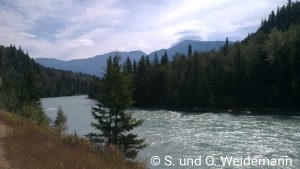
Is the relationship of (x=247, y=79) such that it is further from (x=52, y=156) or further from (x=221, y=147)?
(x=52, y=156)

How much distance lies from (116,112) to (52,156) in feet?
58.6

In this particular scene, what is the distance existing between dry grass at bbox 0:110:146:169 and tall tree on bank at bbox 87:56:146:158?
12.5 metres

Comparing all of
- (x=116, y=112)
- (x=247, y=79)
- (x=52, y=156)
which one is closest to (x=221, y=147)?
(x=116, y=112)

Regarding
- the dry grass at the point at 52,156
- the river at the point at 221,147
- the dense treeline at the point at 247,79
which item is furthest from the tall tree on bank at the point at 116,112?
the dense treeline at the point at 247,79

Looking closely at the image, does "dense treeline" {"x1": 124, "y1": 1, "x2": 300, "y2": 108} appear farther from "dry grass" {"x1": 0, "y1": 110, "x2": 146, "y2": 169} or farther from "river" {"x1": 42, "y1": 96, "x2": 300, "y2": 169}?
"dry grass" {"x1": 0, "y1": 110, "x2": 146, "y2": 169}

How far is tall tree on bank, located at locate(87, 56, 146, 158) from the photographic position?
30.1 metres

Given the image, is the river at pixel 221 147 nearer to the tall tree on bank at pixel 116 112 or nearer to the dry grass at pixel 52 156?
the tall tree on bank at pixel 116 112

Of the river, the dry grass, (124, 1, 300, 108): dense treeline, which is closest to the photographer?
the dry grass

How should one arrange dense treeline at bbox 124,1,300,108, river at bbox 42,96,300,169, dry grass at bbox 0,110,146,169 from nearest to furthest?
dry grass at bbox 0,110,146,169 → river at bbox 42,96,300,169 → dense treeline at bbox 124,1,300,108

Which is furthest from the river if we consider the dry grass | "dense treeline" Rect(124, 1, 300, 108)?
"dense treeline" Rect(124, 1, 300, 108)

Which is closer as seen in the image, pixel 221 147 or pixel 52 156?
pixel 52 156

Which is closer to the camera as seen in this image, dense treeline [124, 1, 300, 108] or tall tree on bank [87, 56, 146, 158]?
tall tree on bank [87, 56, 146, 158]

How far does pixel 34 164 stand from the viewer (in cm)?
1141

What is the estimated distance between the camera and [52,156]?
41.6 ft
